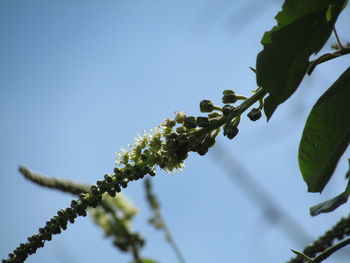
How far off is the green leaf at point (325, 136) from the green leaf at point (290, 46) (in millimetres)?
157

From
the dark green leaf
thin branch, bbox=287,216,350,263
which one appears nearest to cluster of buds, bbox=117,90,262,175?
the dark green leaf

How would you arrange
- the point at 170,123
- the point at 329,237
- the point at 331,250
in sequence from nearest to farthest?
the point at 331,250 → the point at 170,123 → the point at 329,237

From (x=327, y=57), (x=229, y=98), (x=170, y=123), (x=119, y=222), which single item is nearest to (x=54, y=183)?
(x=119, y=222)

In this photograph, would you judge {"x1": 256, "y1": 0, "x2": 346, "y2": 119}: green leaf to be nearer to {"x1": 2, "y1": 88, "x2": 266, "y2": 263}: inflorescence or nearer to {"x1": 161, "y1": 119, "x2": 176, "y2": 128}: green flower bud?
{"x1": 2, "y1": 88, "x2": 266, "y2": 263}: inflorescence

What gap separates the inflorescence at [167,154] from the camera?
188 cm

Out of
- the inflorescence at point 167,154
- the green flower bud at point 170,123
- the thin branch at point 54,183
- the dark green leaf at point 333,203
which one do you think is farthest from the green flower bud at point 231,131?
the thin branch at point 54,183

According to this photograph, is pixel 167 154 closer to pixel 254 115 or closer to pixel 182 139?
pixel 182 139

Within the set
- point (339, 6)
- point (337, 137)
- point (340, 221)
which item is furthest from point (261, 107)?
point (340, 221)

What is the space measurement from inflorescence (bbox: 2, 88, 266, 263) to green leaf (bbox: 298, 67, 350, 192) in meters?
0.24

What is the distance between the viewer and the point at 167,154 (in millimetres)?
1983

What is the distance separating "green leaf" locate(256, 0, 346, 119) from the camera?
1.78 meters

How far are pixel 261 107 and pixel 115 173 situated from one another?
0.67 m

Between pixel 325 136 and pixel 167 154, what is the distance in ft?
2.16

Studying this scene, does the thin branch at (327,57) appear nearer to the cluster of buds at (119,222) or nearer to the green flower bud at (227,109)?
the green flower bud at (227,109)
